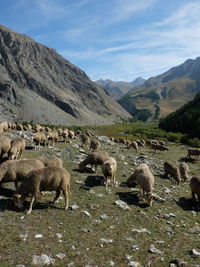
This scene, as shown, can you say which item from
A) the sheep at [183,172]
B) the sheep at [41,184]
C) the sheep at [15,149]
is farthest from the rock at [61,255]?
the sheep at [183,172]

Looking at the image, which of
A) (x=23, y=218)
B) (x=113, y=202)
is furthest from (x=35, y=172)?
(x=113, y=202)

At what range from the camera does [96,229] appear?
10.5 meters

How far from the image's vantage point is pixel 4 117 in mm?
170625

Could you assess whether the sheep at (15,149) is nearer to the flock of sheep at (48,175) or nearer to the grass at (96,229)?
the flock of sheep at (48,175)

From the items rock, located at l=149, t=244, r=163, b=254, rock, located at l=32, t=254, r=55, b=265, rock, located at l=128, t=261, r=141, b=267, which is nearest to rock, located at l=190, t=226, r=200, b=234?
rock, located at l=149, t=244, r=163, b=254

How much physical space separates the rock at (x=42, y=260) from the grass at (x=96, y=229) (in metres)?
0.15

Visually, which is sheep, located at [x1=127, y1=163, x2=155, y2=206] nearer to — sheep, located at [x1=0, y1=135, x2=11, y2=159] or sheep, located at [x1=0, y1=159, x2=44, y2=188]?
sheep, located at [x1=0, y1=159, x2=44, y2=188]

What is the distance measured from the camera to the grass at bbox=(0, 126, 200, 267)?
853 centimetres

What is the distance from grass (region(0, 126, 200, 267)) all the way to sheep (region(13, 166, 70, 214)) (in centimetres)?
54

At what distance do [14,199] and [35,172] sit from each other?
1.51 metres

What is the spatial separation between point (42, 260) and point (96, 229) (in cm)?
311

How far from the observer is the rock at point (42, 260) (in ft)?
25.7

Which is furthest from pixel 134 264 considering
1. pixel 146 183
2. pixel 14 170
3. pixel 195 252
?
pixel 14 170

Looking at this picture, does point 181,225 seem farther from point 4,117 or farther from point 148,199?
point 4,117
